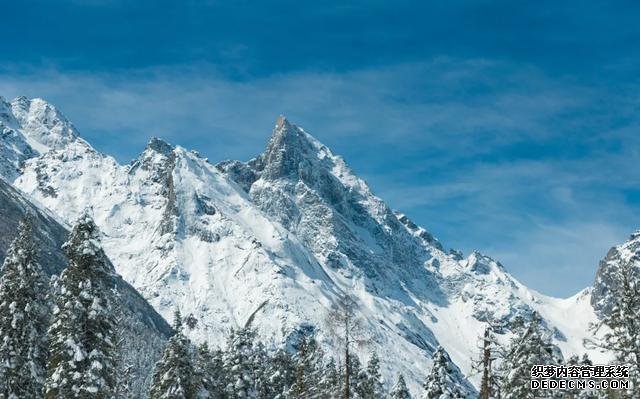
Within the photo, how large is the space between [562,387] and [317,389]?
13.3 metres

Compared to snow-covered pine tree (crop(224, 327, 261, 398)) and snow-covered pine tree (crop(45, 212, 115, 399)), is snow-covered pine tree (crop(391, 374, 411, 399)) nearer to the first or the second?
snow-covered pine tree (crop(224, 327, 261, 398))

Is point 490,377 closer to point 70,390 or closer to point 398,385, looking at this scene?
point 70,390

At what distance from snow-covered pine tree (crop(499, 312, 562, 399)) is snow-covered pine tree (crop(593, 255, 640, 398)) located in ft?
27.9

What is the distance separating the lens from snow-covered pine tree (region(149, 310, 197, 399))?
164 ft

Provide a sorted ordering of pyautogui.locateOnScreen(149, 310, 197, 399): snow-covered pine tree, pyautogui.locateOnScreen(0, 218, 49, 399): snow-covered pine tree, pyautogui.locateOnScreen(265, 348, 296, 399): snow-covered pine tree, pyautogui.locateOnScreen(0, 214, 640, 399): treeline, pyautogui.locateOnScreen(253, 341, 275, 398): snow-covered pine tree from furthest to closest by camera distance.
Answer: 1. pyautogui.locateOnScreen(265, 348, 296, 399): snow-covered pine tree
2. pyautogui.locateOnScreen(253, 341, 275, 398): snow-covered pine tree
3. pyautogui.locateOnScreen(149, 310, 197, 399): snow-covered pine tree
4. pyautogui.locateOnScreen(0, 218, 49, 399): snow-covered pine tree
5. pyautogui.locateOnScreen(0, 214, 640, 399): treeline

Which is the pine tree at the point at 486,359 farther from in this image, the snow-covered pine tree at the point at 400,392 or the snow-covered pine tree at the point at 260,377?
the snow-covered pine tree at the point at 260,377

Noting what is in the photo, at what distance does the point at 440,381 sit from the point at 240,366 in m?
14.5

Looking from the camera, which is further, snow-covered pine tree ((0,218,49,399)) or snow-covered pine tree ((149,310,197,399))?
snow-covered pine tree ((149,310,197,399))

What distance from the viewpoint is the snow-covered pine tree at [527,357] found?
45219mm

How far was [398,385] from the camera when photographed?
208 ft

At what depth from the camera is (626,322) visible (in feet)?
118

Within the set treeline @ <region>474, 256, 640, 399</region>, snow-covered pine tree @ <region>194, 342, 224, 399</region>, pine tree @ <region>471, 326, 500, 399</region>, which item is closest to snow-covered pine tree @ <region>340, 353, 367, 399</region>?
snow-covered pine tree @ <region>194, 342, 224, 399</region>

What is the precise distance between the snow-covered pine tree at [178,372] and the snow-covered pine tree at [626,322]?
2533cm

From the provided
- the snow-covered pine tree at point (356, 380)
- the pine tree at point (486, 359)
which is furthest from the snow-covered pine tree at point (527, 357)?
the snow-covered pine tree at point (356, 380)
